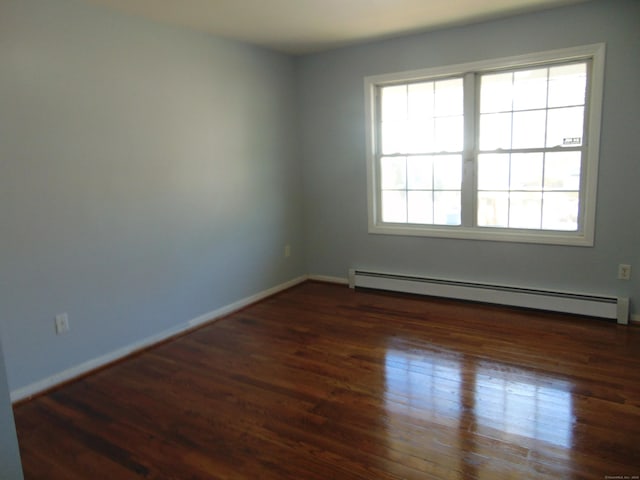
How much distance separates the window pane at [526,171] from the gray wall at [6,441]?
3.79 meters

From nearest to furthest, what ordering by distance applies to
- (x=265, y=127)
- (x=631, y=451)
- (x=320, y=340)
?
(x=631, y=451) < (x=320, y=340) < (x=265, y=127)

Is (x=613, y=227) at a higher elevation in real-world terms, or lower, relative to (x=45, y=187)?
lower

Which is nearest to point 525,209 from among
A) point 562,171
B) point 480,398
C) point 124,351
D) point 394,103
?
point 562,171

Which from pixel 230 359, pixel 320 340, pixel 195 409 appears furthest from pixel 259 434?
pixel 320 340

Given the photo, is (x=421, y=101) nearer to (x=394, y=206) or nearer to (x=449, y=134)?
(x=449, y=134)

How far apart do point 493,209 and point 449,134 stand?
31.4 inches

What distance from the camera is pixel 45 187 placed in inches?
109

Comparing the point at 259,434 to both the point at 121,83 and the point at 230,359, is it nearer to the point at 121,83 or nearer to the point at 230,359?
the point at 230,359

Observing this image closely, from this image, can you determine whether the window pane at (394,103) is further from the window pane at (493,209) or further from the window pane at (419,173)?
the window pane at (493,209)

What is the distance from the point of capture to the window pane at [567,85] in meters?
3.58

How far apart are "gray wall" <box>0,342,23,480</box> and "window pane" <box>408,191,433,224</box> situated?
364 cm

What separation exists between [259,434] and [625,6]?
12.5 ft

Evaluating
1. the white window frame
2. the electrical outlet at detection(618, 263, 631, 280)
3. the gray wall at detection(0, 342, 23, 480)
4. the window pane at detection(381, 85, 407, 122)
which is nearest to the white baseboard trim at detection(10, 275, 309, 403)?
the gray wall at detection(0, 342, 23, 480)

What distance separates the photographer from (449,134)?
4.19 metres
